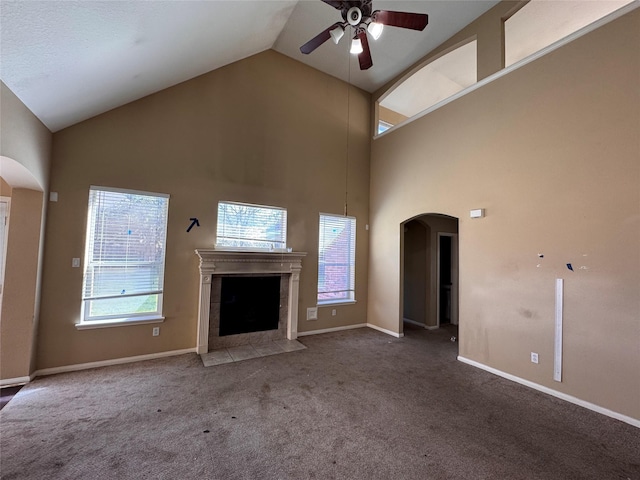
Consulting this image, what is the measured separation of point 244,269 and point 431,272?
3953 millimetres

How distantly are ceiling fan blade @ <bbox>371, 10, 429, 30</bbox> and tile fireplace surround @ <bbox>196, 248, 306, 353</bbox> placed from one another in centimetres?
335

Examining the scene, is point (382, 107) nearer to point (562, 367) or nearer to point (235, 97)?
point (235, 97)

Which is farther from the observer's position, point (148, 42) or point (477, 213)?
point (477, 213)

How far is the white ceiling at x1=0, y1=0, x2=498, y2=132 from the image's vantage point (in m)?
1.96

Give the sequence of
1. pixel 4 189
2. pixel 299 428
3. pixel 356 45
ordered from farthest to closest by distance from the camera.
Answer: pixel 4 189, pixel 356 45, pixel 299 428

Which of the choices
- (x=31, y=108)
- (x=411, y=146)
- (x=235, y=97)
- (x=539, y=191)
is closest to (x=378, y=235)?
(x=411, y=146)

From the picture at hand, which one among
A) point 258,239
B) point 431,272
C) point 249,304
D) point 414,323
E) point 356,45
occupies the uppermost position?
point 356,45

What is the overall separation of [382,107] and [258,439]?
22.6 ft

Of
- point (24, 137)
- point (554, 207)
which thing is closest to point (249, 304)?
point (24, 137)

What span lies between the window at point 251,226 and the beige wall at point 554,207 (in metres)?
2.73

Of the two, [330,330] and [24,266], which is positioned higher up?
[24,266]

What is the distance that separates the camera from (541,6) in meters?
3.75

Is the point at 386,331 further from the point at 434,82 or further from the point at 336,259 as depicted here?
the point at 434,82

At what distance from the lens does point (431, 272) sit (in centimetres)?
591
